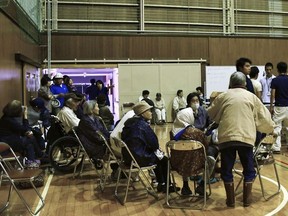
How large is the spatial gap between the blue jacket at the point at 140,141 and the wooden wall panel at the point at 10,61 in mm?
2803

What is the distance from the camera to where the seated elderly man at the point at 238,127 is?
3.33m

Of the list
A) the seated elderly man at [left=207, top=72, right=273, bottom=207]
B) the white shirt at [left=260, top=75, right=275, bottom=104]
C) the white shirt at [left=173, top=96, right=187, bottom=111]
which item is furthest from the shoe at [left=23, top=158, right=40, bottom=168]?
the white shirt at [left=173, top=96, right=187, bottom=111]

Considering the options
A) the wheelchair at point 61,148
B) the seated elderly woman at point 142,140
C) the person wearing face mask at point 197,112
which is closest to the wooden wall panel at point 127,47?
the wheelchair at point 61,148

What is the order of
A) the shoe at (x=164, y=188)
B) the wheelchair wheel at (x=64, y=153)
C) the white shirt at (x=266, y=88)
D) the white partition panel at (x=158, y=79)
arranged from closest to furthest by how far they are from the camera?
the shoe at (x=164, y=188) < the wheelchair wheel at (x=64, y=153) < the white shirt at (x=266, y=88) < the white partition panel at (x=158, y=79)

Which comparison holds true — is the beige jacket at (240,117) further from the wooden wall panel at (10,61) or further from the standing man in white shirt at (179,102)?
the standing man in white shirt at (179,102)

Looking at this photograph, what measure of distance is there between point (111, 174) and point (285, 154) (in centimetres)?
306

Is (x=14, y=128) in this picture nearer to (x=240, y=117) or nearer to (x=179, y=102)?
(x=240, y=117)

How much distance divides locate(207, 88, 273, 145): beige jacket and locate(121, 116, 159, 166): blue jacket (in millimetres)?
721

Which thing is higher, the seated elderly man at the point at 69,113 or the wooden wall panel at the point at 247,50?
the wooden wall panel at the point at 247,50

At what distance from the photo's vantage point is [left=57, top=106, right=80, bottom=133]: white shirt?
504 cm

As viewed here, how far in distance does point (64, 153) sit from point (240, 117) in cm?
275

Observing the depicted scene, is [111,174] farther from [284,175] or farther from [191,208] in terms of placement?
[284,175]

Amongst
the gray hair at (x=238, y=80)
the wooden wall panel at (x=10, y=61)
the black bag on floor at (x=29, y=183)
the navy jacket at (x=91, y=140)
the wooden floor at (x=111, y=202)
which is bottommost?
the wooden floor at (x=111, y=202)

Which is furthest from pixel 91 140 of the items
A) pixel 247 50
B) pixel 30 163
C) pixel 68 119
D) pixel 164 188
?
pixel 247 50
